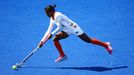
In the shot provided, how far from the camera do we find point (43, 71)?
705cm

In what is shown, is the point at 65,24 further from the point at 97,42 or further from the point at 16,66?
the point at 16,66

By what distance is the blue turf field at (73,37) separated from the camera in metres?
7.07

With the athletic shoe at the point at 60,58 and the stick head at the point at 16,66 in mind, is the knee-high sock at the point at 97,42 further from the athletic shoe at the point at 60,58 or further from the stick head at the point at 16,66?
the stick head at the point at 16,66

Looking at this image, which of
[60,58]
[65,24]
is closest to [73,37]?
[60,58]

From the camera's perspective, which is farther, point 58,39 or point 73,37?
point 73,37

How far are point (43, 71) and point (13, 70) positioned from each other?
70cm

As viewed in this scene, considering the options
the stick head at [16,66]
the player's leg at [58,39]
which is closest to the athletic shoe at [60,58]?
the player's leg at [58,39]

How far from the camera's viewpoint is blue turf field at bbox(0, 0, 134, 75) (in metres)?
7.07

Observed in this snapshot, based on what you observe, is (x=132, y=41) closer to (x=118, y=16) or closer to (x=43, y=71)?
(x=118, y=16)

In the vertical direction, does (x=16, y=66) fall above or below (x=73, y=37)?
below

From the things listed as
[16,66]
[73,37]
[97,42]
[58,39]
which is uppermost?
[73,37]

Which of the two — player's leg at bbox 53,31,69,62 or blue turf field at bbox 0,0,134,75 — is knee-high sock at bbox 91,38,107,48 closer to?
blue turf field at bbox 0,0,134,75

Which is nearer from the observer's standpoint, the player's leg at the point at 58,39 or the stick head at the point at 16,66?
the player's leg at the point at 58,39

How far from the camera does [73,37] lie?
27.7ft
